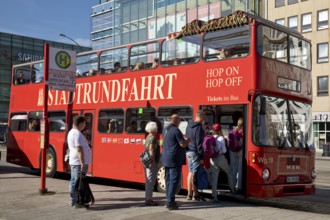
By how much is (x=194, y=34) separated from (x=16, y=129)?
9.18m

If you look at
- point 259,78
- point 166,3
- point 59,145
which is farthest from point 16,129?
point 166,3

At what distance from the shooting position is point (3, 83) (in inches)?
3179

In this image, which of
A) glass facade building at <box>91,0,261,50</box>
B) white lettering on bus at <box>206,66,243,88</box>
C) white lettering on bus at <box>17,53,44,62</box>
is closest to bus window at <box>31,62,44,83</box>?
white lettering on bus at <box>206,66,243,88</box>

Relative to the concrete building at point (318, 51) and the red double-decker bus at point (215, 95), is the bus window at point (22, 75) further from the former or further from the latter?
the concrete building at point (318, 51)

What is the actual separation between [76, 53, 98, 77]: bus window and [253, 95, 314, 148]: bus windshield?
6.09m

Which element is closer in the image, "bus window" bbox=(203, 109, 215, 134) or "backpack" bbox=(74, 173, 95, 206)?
"backpack" bbox=(74, 173, 95, 206)

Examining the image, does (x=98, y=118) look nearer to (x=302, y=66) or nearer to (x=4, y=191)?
(x=4, y=191)

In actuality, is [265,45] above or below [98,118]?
above

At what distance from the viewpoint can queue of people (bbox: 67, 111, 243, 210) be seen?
352 inches

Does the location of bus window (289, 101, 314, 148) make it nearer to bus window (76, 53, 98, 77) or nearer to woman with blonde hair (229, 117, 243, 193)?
woman with blonde hair (229, 117, 243, 193)

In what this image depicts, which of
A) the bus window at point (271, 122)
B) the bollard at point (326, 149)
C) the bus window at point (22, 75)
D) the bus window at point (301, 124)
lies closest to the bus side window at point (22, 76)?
the bus window at point (22, 75)

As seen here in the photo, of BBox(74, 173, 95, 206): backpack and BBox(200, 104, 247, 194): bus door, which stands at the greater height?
BBox(200, 104, 247, 194): bus door

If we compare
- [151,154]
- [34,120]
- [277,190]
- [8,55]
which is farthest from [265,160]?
[8,55]

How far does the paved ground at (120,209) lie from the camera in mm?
8539
